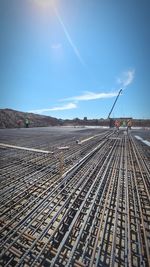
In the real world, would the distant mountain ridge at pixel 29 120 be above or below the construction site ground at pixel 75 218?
above

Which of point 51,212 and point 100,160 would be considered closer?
point 51,212

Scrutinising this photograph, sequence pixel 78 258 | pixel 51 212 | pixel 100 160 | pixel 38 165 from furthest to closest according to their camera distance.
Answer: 1. pixel 100 160
2. pixel 38 165
3. pixel 51 212
4. pixel 78 258

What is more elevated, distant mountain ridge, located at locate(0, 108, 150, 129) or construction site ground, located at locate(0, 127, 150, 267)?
distant mountain ridge, located at locate(0, 108, 150, 129)

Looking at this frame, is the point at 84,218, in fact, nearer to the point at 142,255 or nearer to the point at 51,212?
the point at 51,212

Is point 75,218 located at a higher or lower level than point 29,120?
lower

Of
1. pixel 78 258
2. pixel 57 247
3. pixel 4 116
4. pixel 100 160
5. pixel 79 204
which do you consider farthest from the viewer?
pixel 4 116

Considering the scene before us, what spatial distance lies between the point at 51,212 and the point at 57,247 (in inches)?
32.0

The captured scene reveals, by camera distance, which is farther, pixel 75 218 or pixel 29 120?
pixel 29 120

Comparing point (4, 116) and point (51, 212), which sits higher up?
point (4, 116)

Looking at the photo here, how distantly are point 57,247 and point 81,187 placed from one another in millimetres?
1864

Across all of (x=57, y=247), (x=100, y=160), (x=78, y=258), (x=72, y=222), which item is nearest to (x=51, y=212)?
(x=72, y=222)

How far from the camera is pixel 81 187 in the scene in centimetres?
392

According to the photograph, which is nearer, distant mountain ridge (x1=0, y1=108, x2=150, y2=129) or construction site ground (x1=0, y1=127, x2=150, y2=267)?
construction site ground (x1=0, y1=127, x2=150, y2=267)

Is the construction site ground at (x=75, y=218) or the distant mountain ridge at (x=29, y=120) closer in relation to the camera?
the construction site ground at (x=75, y=218)
